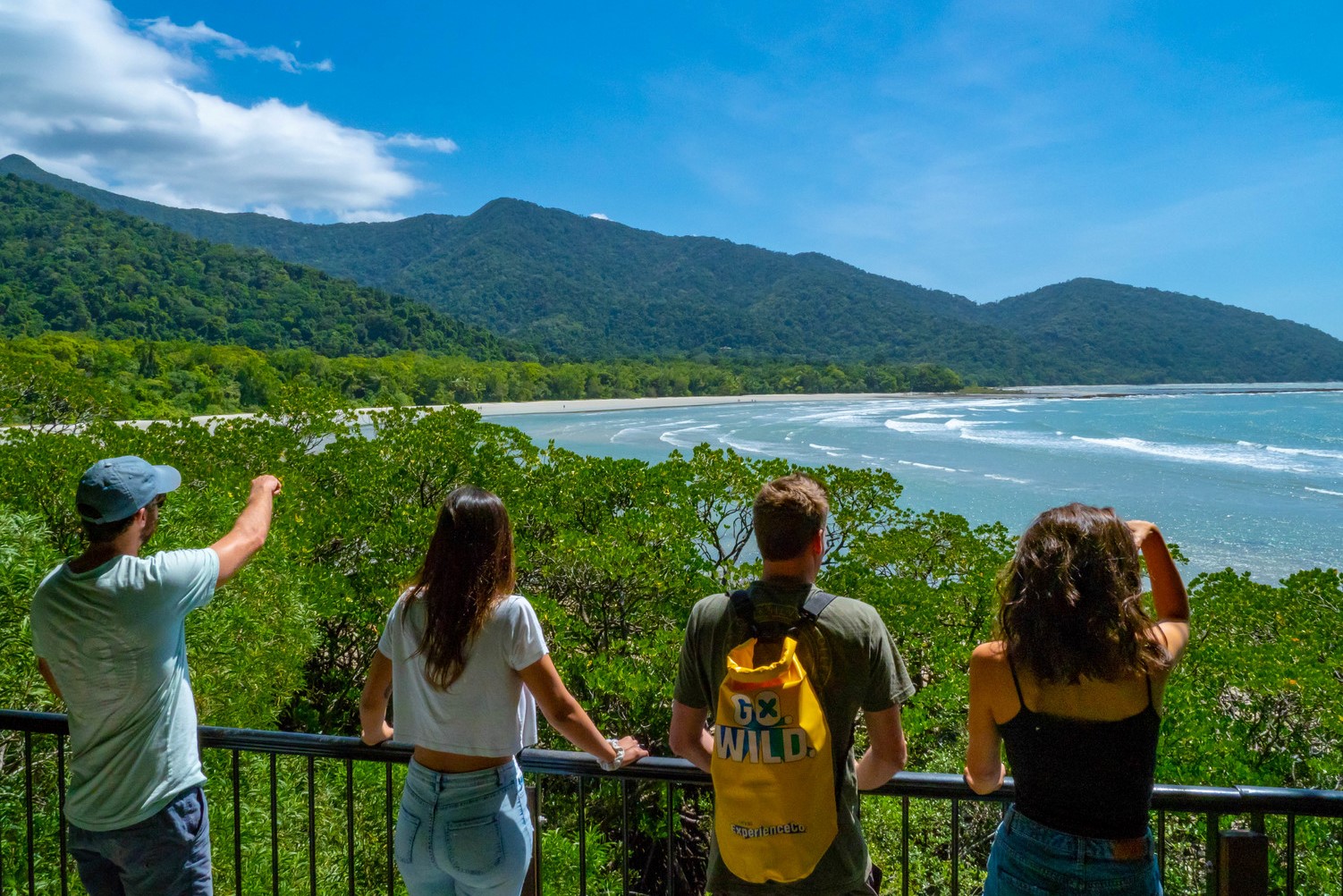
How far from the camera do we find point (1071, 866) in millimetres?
1945

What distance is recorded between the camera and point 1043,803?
6.45ft

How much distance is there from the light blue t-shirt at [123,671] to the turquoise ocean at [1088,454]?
992 inches

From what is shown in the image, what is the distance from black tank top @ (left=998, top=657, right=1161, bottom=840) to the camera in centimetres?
189

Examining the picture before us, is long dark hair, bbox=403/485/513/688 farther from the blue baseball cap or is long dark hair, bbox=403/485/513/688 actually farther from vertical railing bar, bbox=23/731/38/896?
vertical railing bar, bbox=23/731/38/896

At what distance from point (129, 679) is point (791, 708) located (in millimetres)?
1779

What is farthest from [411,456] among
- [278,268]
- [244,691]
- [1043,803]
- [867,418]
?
[278,268]

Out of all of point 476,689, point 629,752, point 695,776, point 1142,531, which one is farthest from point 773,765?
point 1142,531

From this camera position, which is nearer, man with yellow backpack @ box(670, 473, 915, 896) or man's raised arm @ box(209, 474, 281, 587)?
man with yellow backpack @ box(670, 473, 915, 896)

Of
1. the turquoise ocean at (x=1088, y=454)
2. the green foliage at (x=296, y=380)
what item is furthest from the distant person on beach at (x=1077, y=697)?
the turquoise ocean at (x=1088, y=454)

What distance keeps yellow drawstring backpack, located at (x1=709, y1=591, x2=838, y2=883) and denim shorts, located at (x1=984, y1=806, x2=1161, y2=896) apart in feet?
1.42

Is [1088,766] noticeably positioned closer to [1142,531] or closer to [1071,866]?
[1071,866]

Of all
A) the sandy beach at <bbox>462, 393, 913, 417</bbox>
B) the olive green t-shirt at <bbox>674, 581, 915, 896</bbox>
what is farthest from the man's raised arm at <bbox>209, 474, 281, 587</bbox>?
the sandy beach at <bbox>462, 393, 913, 417</bbox>

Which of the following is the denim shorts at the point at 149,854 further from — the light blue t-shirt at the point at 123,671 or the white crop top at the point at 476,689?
the white crop top at the point at 476,689

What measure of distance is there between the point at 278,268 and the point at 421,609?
13459 cm
